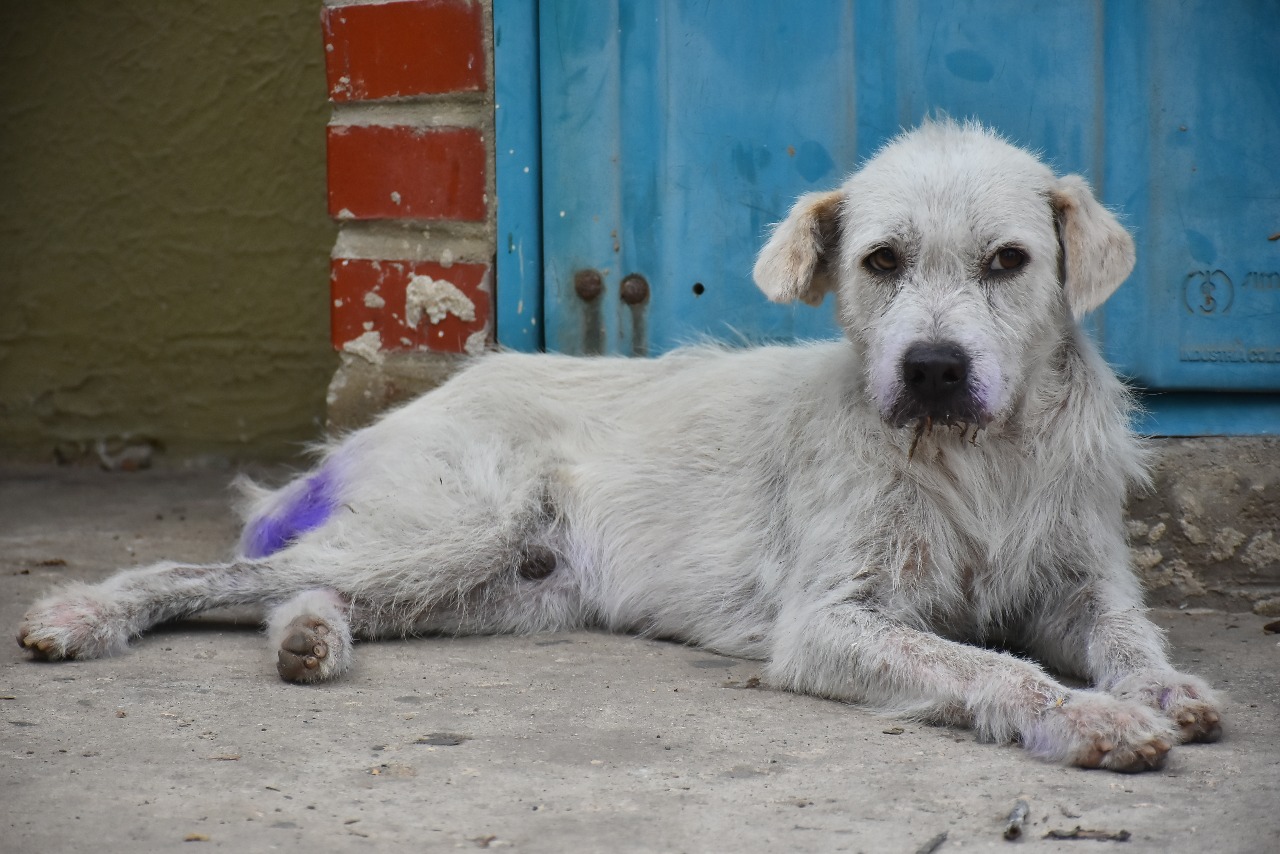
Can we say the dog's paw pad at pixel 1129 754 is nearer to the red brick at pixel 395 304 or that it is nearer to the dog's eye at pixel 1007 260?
the dog's eye at pixel 1007 260

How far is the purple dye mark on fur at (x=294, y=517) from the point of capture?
388 centimetres

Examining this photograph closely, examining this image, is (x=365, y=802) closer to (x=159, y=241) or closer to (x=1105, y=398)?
(x=1105, y=398)

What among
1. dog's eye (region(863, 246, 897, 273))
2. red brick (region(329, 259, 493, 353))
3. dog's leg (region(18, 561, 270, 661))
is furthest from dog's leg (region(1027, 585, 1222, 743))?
dog's leg (region(18, 561, 270, 661))

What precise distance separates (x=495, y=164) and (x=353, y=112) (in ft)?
1.51

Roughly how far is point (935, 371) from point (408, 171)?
1862 mm

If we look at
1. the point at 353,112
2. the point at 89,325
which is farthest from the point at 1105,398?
the point at 89,325

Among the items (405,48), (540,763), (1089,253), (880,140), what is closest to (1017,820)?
(540,763)

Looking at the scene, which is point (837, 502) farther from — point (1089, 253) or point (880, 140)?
point (880, 140)

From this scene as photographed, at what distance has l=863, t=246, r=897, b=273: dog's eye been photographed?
124 inches

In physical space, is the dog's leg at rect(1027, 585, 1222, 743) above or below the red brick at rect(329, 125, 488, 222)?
below

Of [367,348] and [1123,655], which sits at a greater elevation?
[367,348]

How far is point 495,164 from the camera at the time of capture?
4.07 meters

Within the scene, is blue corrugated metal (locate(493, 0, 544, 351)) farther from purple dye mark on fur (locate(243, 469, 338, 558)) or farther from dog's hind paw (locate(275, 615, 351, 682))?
dog's hind paw (locate(275, 615, 351, 682))

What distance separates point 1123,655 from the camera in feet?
9.87
